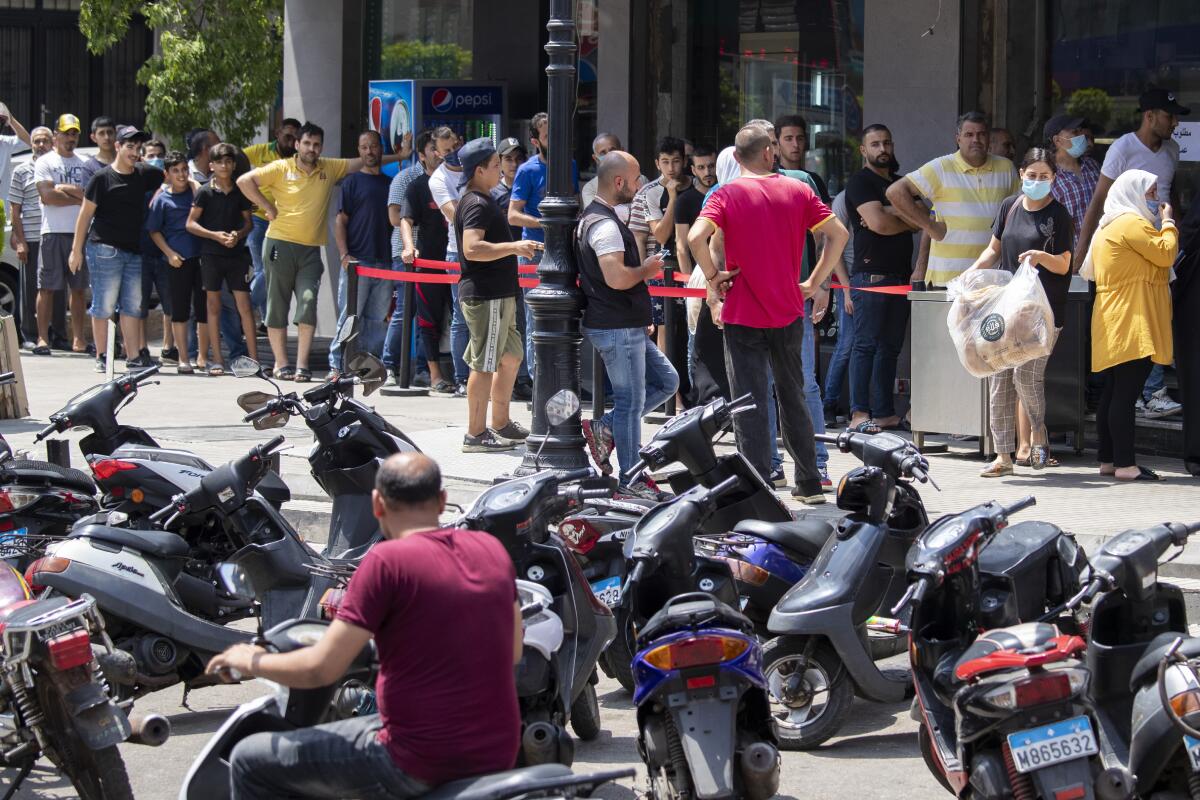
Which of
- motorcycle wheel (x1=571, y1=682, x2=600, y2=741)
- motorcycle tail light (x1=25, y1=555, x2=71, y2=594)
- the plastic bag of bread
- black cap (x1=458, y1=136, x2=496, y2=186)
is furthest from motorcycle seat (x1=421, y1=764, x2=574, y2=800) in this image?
black cap (x1=458, y1=136, x2=496, y2=186)

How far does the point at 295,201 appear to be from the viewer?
15.6m

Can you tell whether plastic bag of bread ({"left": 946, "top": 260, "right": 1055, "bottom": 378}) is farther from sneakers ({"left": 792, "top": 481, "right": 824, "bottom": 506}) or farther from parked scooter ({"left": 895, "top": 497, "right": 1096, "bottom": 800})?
parked scooter ({"left": 895, "top": 497, "right": 1096, "bottom": 800})

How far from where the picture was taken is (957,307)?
10672 millimetres

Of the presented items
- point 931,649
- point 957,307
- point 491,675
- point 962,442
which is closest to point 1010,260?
point 957,307

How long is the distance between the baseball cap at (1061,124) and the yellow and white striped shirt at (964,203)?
61 cm

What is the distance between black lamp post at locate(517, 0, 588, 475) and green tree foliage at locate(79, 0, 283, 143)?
32.6 ft

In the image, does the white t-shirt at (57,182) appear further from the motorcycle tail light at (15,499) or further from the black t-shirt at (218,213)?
the motorcycle tail light at (15,499)

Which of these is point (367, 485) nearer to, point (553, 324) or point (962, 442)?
point (553, 324)

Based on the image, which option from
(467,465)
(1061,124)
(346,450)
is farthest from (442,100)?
(346,450)

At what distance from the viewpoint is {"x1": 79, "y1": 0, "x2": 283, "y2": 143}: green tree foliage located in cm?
1900

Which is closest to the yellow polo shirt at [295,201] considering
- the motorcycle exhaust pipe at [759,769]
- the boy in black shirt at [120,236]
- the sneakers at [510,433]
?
the boy in black shirt at [120,236]

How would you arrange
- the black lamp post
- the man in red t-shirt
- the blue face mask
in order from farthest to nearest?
the blue face mask, the black lamp post, the man in red t-shirt

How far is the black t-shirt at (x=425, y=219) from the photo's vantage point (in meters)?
14.7

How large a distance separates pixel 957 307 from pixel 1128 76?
3.63 metres
